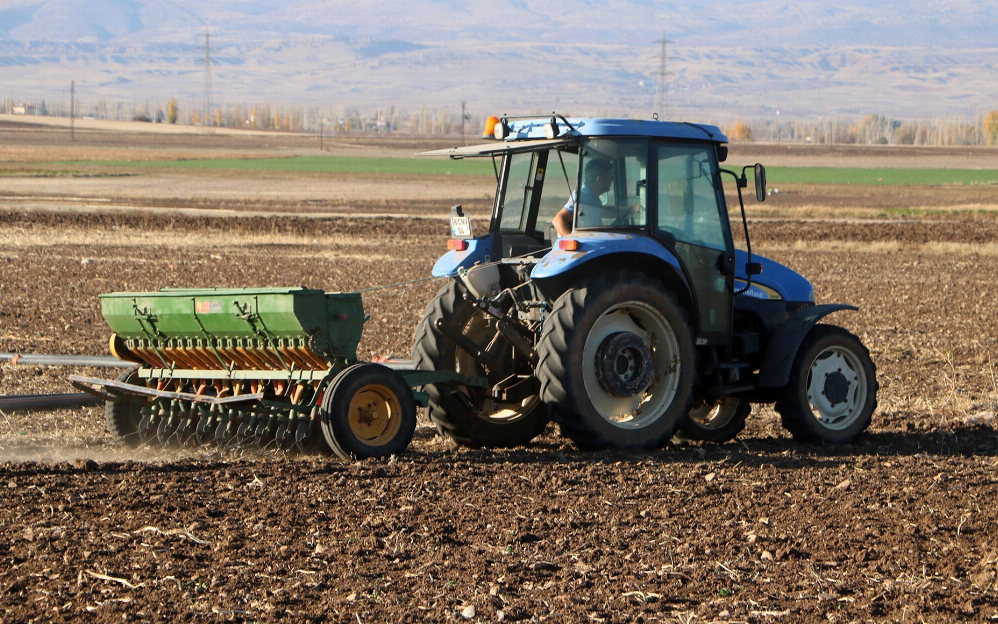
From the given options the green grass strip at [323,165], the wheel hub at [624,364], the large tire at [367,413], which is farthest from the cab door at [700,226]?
the green grass strip at [323,165]

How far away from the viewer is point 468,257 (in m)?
8.84

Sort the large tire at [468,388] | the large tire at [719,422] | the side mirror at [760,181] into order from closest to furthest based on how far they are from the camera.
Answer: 1. the side mirror at [760,181]
2. the large tire at [468,388]
3. the large tire at [719,422]

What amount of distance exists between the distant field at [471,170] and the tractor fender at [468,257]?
59010 millimetres

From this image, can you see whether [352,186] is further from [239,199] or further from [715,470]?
[715,470]

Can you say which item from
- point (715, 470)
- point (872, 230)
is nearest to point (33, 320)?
point (715, 470)

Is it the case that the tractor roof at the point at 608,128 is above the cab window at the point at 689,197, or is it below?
above

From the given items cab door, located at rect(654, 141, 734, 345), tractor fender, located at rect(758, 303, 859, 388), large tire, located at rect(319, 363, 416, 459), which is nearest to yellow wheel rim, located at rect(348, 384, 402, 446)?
large tire, located at rect(319, 363, 416, 459)

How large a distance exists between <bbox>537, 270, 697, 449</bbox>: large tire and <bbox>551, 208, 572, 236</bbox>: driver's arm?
549 mm

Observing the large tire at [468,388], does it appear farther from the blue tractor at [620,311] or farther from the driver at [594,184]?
the driver at [594,184]

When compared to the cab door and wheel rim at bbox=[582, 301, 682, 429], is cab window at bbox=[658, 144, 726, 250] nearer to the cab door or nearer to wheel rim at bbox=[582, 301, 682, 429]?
the cab door

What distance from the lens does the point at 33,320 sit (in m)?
15.0

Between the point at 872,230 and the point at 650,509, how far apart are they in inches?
1032

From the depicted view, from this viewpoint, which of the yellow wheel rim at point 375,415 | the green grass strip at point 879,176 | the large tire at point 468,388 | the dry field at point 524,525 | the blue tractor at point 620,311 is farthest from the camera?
the green grass strip at point 879,176

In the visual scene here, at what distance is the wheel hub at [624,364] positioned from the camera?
8.08 m
